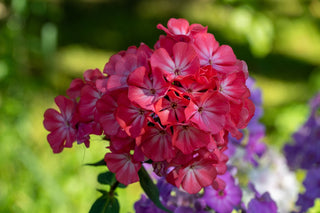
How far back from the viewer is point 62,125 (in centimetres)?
87

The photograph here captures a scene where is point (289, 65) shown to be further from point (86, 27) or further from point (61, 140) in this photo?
point (61, 140)

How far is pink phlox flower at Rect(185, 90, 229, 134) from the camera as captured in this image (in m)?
0.75

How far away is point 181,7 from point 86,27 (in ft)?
5.24

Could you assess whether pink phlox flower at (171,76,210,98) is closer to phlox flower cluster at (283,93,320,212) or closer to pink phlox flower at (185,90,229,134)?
pink phlox flower at (185,90,229,134)

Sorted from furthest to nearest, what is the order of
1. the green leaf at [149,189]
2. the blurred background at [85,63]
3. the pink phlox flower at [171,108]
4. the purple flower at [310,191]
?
the blurred background at [85,63] → the purple flower at [310,191] → the green leaf at [149,189] → the pink phlox flower at [171,108]

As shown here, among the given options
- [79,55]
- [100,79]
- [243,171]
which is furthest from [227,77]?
[79,55]

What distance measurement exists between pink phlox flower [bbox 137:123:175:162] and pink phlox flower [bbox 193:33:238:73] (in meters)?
0.15

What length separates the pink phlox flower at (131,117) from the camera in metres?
0.75

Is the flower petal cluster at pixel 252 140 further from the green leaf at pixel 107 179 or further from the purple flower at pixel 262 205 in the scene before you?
the green leaf at pixel 107 179

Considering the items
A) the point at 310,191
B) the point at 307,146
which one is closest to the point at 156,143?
the point at 310,191

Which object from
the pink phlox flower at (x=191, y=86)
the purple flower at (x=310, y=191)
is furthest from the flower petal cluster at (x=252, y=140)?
the pink phlox flower at (x=191, y=86)

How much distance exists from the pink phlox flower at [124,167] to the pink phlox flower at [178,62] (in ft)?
0.54

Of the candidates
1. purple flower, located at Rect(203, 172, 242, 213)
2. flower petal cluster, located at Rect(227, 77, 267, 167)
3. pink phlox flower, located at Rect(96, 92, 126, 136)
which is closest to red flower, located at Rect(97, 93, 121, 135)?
pink phlox flower, located at Rect(96, 92, 126, 136)

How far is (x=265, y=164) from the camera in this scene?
1.56 m
